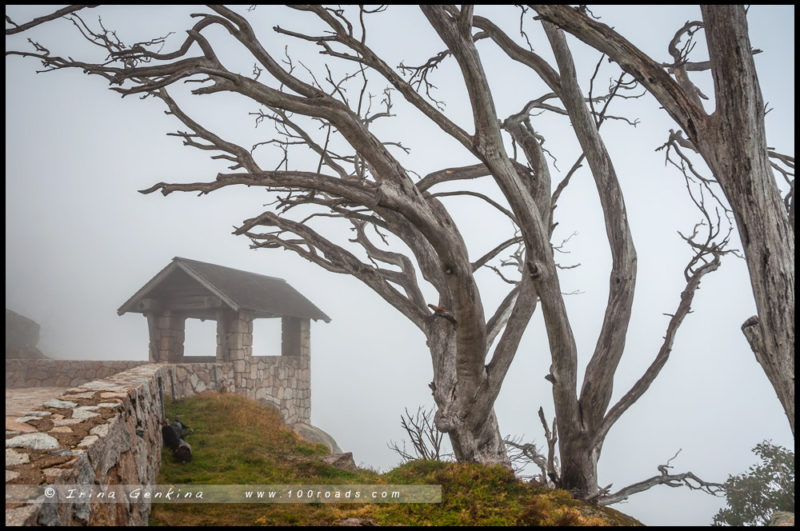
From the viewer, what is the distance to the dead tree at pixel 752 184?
3.62m

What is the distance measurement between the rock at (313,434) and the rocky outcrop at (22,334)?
55.5 feet

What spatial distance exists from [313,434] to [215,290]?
4.97 m

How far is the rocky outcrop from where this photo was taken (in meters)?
26.3

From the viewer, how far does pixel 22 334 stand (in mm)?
28219

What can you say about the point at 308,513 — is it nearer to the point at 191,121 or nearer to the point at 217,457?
the point at 217,457

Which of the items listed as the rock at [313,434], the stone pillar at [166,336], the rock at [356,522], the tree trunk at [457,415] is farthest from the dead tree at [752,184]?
the stone pillar at [166,336]

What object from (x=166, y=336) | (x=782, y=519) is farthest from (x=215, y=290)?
(x=782, y=519)

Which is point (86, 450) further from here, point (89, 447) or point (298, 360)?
Answer: point (298, 360)

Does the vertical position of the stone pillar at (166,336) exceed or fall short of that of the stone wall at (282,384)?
it exceeds it

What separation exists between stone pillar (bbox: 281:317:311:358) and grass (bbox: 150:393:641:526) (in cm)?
928

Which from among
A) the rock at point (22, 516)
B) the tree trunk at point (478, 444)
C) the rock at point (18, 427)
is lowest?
the tree trunk at point (478, 444)

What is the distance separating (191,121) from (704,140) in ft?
19.2

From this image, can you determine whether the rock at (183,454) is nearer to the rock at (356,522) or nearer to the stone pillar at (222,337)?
the rock at (356,522)

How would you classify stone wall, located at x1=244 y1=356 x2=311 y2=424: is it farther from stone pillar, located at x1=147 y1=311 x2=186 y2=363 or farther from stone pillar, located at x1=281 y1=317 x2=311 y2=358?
stone pillar, located at x1=147 y1=311 x2=186 y2=363
